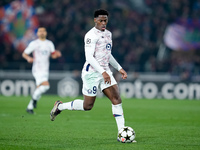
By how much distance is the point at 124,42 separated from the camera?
25219 millimetres

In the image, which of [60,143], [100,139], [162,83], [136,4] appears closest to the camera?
[60,143]

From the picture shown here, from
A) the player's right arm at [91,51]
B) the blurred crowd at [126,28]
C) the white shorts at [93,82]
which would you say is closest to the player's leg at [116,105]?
the white shorts at [93,82]

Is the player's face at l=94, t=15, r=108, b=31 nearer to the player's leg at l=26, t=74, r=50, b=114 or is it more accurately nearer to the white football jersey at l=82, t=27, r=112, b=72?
the white football jersey at l=82, t=27, r=112, b=72

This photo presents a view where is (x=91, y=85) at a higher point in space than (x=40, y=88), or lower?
higher

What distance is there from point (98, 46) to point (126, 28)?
19.2 meters

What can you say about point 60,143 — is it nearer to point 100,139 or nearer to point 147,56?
point 100,139

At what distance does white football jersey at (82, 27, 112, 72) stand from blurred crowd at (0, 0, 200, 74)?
1565 cm

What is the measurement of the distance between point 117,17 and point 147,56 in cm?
365

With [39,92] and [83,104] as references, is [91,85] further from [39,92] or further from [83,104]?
[39,92]

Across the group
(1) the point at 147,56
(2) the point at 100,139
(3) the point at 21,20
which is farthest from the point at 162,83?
(2) the point at 100,139

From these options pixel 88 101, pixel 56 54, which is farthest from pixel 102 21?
pixel 56 54

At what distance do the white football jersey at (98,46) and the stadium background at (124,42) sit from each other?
47.6 ft

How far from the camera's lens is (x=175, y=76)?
22172 mm

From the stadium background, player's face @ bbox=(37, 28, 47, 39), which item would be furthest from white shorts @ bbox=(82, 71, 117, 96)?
the stadium background
